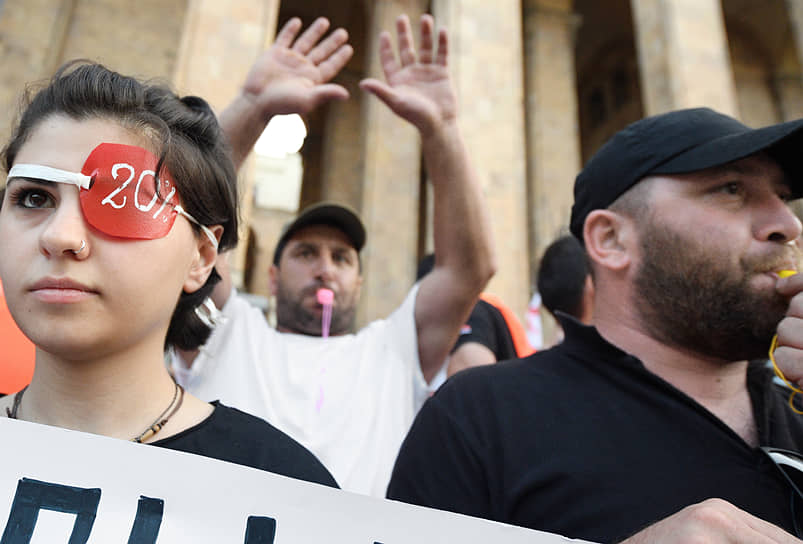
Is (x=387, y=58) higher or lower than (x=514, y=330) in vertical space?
higher

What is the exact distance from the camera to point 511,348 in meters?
3.77

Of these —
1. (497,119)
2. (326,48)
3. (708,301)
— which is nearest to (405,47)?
(326,48)

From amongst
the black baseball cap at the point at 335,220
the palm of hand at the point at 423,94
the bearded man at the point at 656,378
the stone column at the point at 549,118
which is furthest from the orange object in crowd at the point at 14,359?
the stone column at the point at 549,118

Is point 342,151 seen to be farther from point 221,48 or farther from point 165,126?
point 165,126

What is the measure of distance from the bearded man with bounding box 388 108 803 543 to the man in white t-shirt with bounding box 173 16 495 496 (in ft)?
2.08

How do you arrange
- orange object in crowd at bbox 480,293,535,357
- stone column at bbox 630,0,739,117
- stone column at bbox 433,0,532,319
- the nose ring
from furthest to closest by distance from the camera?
stone column at bbox 630,0,739,117 < stone column at bbox 433,0,532,319 < orange object in crowd at bbox 480,293,535,357 < the nose ring

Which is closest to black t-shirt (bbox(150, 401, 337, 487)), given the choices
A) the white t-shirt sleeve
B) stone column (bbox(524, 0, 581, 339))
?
the white t-shirt sleeve

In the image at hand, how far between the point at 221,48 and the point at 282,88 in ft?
20.6

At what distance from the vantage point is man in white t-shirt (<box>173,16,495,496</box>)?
2389 millimetres

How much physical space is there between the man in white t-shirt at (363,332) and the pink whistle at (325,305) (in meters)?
0.22

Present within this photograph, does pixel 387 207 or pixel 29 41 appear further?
pixel 387 207

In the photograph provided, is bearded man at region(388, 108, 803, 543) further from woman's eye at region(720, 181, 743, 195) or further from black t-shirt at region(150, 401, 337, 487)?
black t-shirt at region(150, 401, 337, 487)

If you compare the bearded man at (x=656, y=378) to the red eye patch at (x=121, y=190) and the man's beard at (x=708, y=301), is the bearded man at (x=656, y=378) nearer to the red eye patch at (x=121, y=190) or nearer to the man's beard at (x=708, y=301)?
the man's beard at (x=708, y=301)

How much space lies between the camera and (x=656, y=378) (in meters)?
1.65
